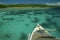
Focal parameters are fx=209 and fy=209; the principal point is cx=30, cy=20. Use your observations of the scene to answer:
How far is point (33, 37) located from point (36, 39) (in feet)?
1.57

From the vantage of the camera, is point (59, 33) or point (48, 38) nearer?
point (48, 38)

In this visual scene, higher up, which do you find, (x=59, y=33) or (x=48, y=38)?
(x=59, y=33)

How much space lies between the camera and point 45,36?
44.9 ft

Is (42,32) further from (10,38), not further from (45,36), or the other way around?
(10,38)

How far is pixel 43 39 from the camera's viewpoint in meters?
13.4

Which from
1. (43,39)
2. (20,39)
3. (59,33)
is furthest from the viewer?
(59,33)

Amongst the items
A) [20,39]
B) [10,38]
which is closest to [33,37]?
[20,39]

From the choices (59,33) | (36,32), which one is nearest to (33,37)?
(36,32)

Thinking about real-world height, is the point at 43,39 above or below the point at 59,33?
below

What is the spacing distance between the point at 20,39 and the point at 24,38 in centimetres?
55

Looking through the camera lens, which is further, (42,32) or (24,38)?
(24,38)

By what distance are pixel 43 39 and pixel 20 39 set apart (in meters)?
4.95

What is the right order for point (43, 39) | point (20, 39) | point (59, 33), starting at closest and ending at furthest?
point (43, 39) < point (20, 39) < point (59, 33)

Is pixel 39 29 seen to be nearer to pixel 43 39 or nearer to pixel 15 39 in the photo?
pixel 43 39
